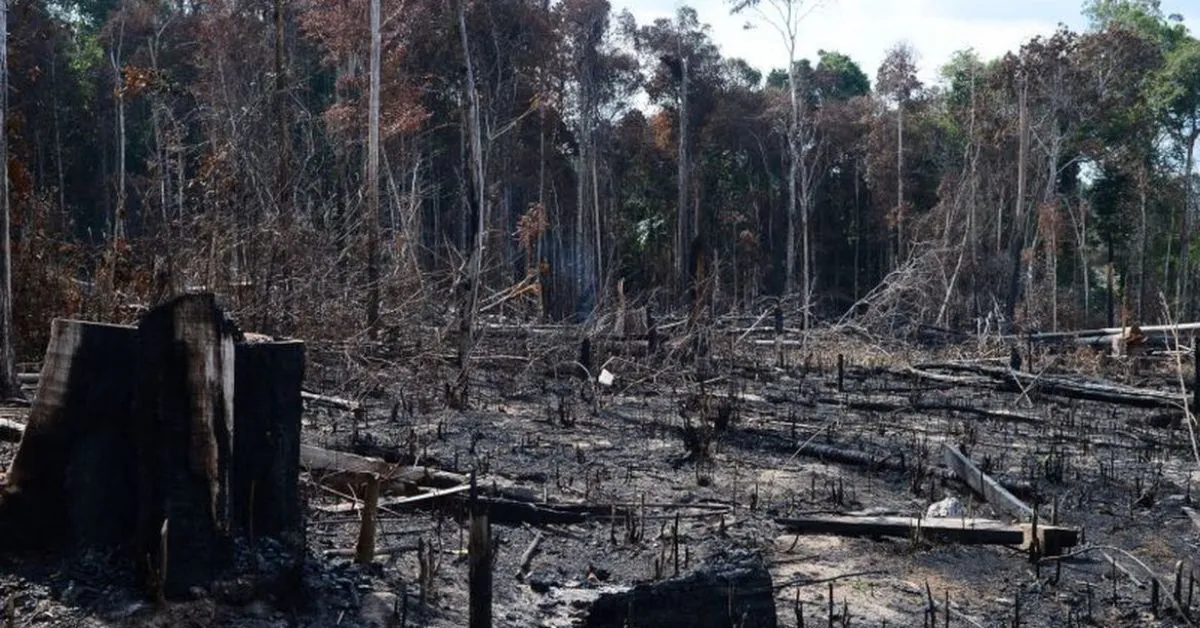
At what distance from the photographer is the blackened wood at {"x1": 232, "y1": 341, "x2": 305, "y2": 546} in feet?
18.2

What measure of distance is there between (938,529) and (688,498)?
189cm

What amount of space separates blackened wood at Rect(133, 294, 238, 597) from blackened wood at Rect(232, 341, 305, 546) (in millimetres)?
230

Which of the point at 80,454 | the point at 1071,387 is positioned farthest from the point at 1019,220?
the point at 80,454

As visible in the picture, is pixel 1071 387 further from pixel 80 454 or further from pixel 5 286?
pixel 80 454

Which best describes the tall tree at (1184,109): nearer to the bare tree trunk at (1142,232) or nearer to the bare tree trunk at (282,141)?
the bare tree trunk at (1142,232)

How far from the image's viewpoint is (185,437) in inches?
205

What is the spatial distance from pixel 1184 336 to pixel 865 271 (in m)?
24.7

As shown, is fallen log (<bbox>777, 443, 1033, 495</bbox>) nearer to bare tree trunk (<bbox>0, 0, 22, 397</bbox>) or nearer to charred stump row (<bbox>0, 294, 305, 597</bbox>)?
charred stump row (<bbox>0, 294, 305, 597</bbox>)

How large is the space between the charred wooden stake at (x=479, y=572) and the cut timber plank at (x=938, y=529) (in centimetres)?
337

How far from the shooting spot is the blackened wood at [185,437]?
520cm

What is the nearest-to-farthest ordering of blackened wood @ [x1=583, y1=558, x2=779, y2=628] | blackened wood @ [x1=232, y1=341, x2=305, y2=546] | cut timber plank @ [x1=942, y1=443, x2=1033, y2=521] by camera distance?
blackened wood @ [x1=232, y1=341, x2=305, y2=546] < blackened wood @ [x1=583, y1=558, x2=779, y2=628] < cut timber plank @ [x1=942, y1=443, x2=1033, y2=521]

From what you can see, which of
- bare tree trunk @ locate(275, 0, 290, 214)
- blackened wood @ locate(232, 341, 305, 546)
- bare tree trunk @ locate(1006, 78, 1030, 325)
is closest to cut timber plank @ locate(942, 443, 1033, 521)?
blackened wood @ locate(232, 341, 305, 546)

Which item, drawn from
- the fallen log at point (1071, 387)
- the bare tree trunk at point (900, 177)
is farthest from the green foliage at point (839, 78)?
the fallen log at point (1071, 387)

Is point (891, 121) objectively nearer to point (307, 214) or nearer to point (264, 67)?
point (264, 67)
